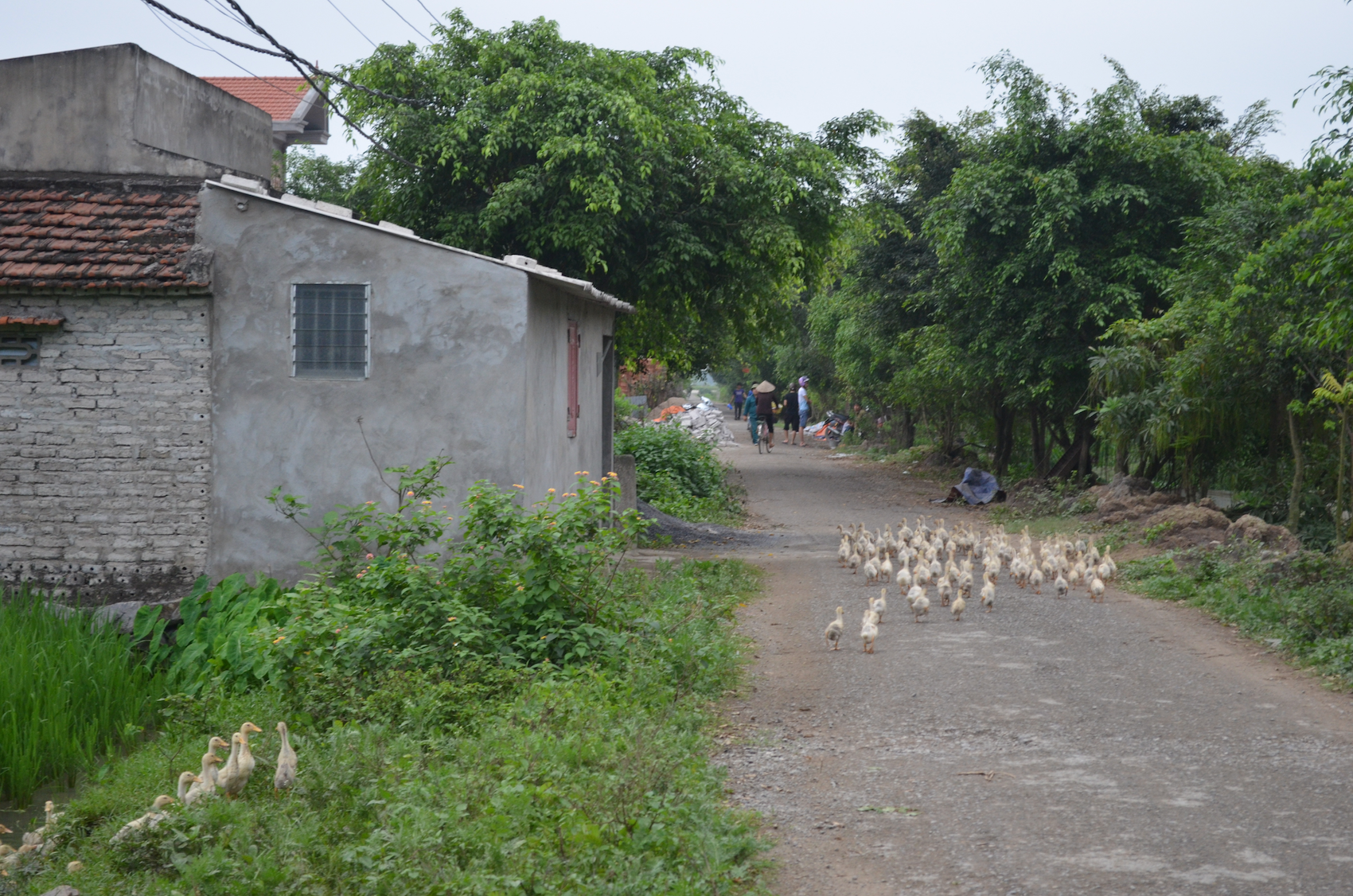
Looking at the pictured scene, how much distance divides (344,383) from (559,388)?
246cm

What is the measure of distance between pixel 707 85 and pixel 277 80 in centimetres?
1891

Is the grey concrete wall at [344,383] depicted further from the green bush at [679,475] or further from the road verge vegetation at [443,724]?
the green bush at [679,475]

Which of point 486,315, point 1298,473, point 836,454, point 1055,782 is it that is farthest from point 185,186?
point 836,454

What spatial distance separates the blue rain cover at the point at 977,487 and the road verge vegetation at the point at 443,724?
1169 cm

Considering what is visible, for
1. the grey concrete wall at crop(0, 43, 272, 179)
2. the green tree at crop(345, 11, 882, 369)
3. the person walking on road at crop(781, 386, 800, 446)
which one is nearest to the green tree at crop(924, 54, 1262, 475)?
the green tree at crop(345, 11, 882, 369)

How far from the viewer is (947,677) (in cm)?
864

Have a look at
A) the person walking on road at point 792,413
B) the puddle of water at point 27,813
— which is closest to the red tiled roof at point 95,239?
the puddle of water at point 27,813

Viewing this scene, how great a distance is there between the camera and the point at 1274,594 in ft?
35.2

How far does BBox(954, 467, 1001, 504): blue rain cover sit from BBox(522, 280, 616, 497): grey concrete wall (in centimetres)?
896

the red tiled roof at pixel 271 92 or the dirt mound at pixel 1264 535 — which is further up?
the red tiled roof at pixel 271 92

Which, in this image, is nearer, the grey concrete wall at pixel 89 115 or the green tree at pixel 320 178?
the grey concrete wall at pixel 89 115

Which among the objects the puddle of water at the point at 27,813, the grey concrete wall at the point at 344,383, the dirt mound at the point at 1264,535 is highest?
the grey concrete wall at the point at 344,383

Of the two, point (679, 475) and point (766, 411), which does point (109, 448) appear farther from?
point (766, 411)

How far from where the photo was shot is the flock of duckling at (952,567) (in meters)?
10.8
